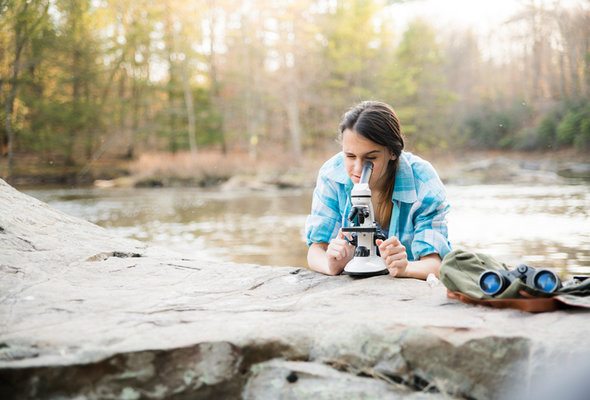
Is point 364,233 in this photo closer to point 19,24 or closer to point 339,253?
point 339,253

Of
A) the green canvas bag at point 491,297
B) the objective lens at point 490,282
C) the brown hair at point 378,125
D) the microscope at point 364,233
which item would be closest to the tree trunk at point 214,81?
the brown hair at point 378,125

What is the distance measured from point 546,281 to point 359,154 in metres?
0.97

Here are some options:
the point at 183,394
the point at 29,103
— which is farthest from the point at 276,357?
the point at 29,103

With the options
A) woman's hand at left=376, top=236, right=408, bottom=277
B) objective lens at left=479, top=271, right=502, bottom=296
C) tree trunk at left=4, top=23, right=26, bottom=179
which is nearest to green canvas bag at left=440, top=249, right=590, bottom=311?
objective lens at left=479, top=271, right=502, bottom=296

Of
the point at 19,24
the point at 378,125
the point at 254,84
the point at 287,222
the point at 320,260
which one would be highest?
the point at 254,84

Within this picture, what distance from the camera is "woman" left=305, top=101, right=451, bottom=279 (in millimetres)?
2549

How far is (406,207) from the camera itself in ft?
9.16

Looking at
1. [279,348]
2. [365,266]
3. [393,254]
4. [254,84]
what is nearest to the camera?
[279,348]

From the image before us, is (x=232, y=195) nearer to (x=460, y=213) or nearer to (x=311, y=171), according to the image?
(x=311, y=171)

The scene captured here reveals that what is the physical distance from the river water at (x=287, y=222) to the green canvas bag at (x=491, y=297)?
361cm

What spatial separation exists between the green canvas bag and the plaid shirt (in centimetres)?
44

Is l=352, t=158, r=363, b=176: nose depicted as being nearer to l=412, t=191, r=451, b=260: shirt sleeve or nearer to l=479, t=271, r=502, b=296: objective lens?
l=412, t=191, r=451, b=260: shirt sleeve

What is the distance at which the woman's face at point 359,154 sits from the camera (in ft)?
8.37

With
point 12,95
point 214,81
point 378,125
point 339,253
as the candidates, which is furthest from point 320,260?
point 214,81
